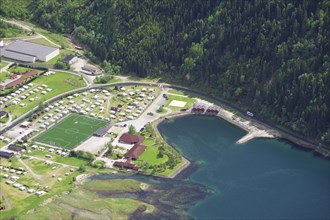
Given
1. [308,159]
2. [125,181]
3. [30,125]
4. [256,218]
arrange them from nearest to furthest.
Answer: [256,218]
[125,181]
[308,159]
[30,125]

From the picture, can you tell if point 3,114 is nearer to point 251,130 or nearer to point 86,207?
point 86,207

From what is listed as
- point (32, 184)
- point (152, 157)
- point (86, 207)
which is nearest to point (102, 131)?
point (152, 157)

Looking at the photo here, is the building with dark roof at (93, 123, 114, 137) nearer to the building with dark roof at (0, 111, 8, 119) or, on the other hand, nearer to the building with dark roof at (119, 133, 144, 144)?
the building with dark roof at (119, 133, 144, 144)

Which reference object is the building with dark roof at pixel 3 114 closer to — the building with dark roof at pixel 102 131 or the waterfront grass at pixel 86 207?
the building with dark roof at pixel 102 131

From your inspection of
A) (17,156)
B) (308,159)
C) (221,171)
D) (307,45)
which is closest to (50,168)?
(17,156)

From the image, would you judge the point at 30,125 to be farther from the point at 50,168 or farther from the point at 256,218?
the point at 256,218

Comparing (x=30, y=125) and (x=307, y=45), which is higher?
(x=307, y=45)

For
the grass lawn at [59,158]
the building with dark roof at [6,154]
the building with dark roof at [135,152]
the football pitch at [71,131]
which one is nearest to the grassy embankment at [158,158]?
the building with dark roof at [135,152]
